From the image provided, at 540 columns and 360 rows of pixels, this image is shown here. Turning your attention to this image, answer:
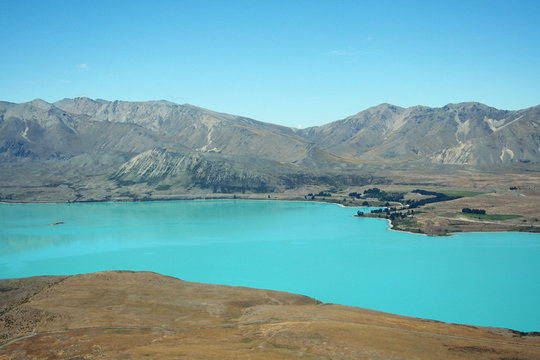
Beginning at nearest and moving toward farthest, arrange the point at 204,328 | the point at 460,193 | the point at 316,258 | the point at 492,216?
the point at 204,328 < the point at 316,258 < the point at 492,216 < the point at 460,193

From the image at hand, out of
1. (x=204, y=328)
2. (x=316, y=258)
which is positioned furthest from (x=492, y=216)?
(x=204, y=328)

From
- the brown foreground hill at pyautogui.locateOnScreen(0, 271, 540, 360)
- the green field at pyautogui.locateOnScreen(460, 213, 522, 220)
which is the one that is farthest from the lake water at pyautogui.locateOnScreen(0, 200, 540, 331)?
the brown foreground hill at pyautogui.locateOnScreen(0, 271, 540, 360)

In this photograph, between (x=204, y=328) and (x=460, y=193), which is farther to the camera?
(x=460, y=193)

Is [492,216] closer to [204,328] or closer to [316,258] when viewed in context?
[316,258]

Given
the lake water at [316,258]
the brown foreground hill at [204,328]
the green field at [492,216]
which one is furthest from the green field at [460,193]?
the brown foreground hill at [204,328]

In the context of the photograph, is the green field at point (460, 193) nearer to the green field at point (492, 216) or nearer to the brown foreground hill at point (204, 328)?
the green field at point (492, 216)
